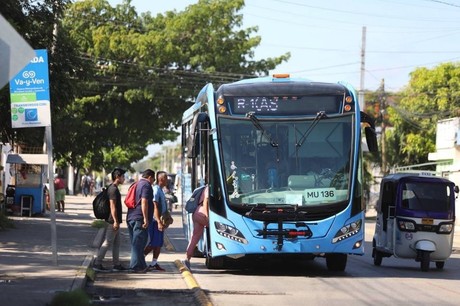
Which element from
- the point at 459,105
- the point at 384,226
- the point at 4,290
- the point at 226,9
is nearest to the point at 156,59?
the point at 226,9

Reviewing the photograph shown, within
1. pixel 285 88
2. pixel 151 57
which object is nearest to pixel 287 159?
pixel 285 88

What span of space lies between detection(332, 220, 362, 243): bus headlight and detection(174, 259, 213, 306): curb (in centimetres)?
274

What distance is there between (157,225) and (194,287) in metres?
3.91

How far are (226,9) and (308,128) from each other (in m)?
30.8

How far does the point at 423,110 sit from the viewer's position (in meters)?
60.3

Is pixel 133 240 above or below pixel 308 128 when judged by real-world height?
below

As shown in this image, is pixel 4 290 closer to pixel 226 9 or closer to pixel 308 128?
pixel 308 128

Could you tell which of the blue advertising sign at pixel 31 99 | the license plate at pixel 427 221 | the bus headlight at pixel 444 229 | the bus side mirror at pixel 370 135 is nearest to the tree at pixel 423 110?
the bus headlight at pixel 444 229

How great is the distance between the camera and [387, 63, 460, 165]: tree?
5969 cm

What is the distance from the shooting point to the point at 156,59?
47219 millimetres

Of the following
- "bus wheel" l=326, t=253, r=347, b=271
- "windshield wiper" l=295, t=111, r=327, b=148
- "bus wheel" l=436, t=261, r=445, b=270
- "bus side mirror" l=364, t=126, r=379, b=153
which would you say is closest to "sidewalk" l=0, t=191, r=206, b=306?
"bus wheel" l=326, t=253, r=347, b=271

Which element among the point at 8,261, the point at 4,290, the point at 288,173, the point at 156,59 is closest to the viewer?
the point at 4,290

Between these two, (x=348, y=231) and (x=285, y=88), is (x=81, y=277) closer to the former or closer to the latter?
(x=348, y=231)

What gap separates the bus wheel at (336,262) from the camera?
18417mm
